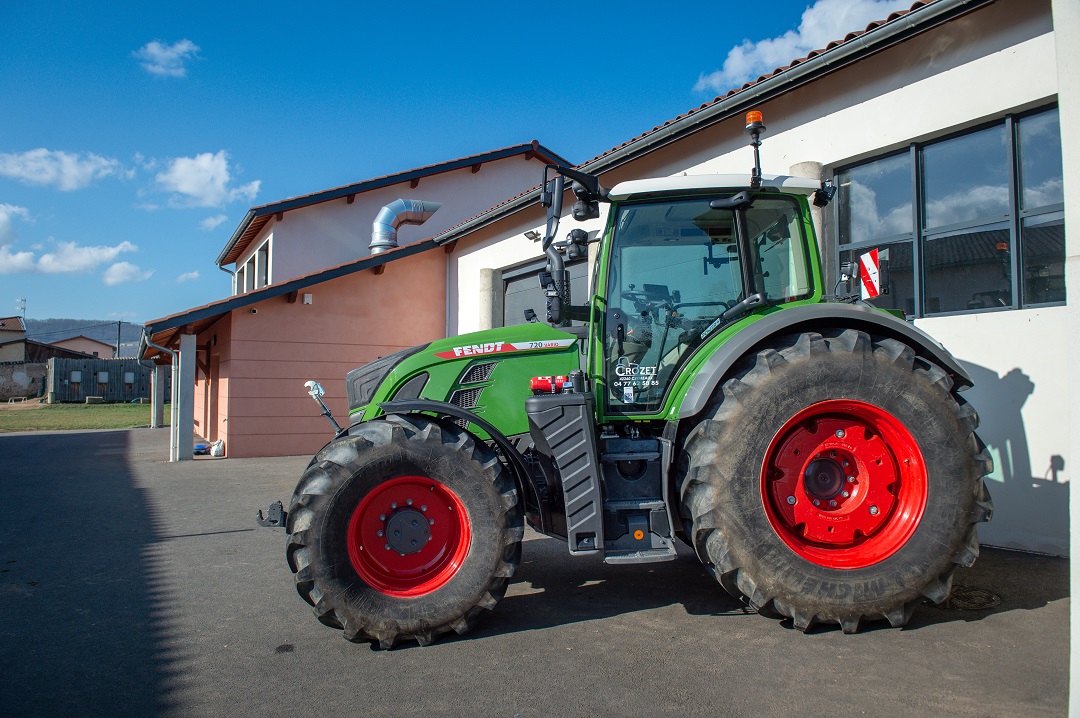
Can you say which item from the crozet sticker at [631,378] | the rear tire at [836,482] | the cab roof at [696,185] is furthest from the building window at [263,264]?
the rear tire at [836,482]

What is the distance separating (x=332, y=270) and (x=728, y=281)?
1073cm

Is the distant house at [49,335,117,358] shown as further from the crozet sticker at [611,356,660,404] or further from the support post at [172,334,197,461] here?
the crozet sticker at [611,356,660,404]

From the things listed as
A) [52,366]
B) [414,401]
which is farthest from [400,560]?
[52,366]

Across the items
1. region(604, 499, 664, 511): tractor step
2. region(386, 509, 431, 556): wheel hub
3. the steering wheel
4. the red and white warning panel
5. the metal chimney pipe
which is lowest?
region(386, 509, 431, 556): wheel hub

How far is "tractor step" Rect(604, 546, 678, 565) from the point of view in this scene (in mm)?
3891

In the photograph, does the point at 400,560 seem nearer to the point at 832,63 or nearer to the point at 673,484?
the point at 673,484

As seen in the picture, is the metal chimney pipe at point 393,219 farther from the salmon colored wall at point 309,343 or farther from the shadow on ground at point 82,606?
the shadow on ground at point 82,606

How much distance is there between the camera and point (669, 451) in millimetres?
4074

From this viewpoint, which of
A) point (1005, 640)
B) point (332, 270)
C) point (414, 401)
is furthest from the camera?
point (332, 270)

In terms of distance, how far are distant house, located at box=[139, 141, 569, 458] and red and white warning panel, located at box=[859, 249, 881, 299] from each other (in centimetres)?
1047

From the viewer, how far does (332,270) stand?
13844mm

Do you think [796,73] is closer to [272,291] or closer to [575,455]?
[575,455]

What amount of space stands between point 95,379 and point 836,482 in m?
45.3

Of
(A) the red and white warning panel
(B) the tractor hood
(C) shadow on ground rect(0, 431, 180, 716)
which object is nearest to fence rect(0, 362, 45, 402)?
(C) shadow on ground rect(0, 431, 180, 716)
